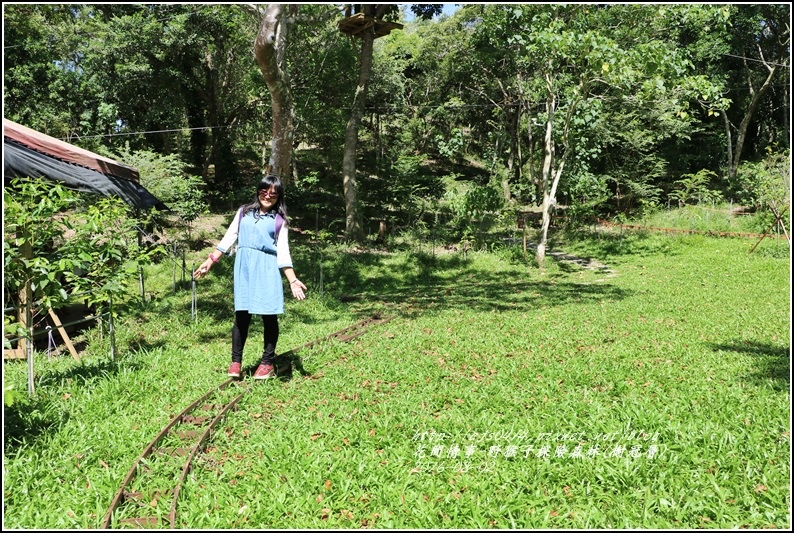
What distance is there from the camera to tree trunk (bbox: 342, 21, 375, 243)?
1701cm

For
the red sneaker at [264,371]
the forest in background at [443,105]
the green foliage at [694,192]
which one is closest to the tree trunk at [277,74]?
the forest in background at [443,105]

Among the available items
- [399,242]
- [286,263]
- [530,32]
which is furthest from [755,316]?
[399,242]

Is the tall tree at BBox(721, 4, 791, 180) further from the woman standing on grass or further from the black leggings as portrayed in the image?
the black leggings

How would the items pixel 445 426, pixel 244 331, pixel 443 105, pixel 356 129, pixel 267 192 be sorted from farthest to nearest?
1. pixel 443 105
2. pixel 356 129
3. pixel 244 331
4. pixel 267 192
5. pixel 445 426

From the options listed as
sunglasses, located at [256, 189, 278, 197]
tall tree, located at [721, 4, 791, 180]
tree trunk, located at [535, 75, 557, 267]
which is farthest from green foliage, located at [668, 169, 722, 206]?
sunglasses, located at [256, 189, 278, 197]

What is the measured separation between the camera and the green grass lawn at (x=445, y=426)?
120 inches

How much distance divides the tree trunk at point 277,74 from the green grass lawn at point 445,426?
300cm

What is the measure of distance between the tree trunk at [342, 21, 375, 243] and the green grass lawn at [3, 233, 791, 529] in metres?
9.66

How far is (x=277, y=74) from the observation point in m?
8.45

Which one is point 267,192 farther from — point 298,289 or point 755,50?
point 755,50

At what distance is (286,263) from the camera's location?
4789mm

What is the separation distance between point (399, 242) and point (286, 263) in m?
13.9

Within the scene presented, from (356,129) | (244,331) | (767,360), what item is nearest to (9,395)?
(244,331)

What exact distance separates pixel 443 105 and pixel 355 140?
8209mm
